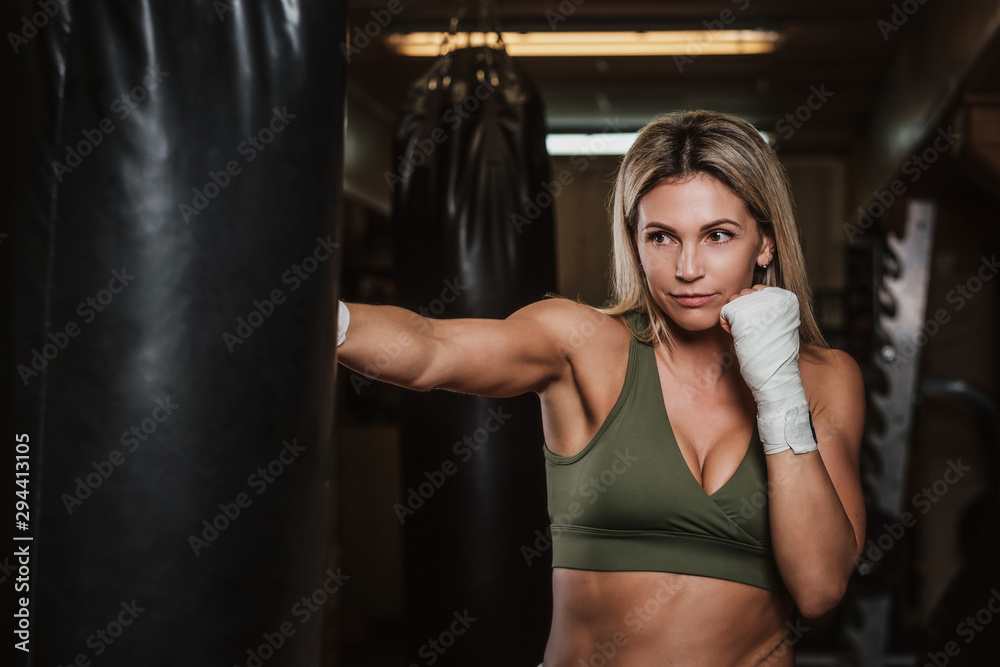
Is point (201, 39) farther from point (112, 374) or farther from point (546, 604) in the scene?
point (546, 604)

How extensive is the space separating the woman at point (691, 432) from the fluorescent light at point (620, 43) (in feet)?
9.26

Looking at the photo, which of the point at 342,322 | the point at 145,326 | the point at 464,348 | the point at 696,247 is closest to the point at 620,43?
the point at 696,247

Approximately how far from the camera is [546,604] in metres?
2.24

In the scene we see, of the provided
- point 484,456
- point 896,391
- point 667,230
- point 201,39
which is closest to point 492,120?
point 484,456

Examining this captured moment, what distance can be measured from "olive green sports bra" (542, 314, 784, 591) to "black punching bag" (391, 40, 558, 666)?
788 mm

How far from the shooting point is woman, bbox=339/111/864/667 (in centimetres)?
133

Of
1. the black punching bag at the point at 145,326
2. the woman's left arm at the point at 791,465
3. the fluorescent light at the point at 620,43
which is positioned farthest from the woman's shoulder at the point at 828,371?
the fluorescent light at the point at 620,43

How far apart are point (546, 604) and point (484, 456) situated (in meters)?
0.42

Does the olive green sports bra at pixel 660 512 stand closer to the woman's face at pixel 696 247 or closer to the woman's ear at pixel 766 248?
the woman's face at pixel 696 247

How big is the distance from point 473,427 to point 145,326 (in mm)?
1560

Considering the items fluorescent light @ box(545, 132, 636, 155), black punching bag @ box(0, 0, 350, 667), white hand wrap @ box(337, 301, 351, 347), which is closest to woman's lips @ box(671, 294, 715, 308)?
white hand wrap @ box(337, 301, 351, 347)

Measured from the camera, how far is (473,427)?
222 cm

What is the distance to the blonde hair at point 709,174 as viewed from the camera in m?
1.45

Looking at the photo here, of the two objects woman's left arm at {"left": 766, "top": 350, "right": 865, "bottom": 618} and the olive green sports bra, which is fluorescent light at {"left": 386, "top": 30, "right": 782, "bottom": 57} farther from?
woman's left arm at {"left": 766, "top": 350, "right": 865, "bottom": 618}
